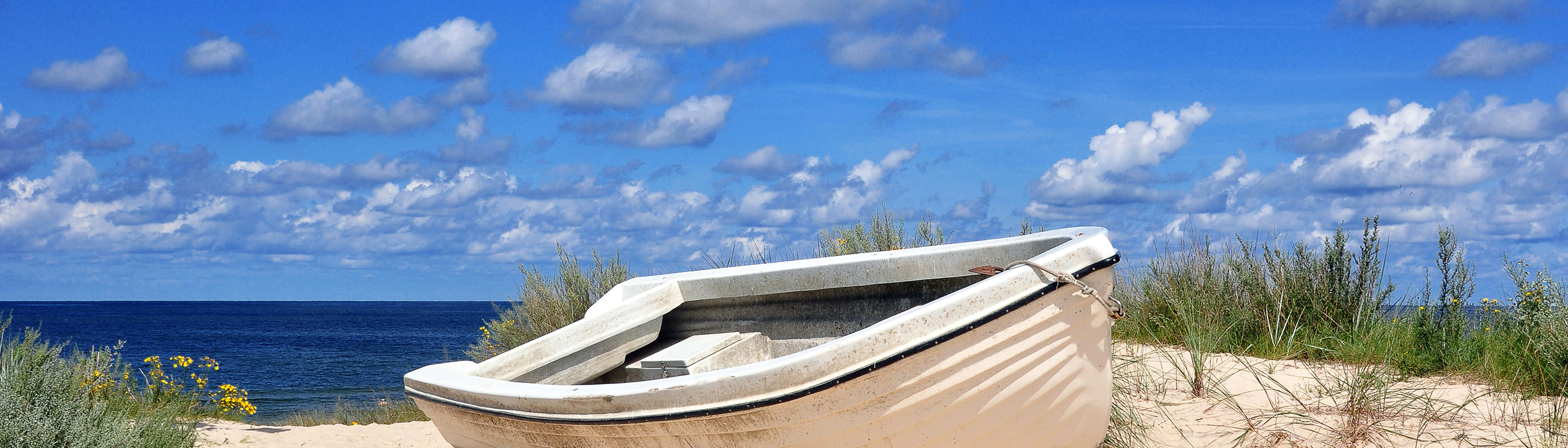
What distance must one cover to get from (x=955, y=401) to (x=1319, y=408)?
2.52 m

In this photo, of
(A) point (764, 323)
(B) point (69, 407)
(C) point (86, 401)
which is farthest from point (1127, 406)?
(C) point (86, 401)

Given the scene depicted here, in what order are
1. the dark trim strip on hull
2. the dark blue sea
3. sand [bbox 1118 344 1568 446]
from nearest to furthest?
the dark trim strip on hull
sand [bbox 1118 344 1568 446]
the dark blue sea

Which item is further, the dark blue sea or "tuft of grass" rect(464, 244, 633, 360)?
the dark blue sea

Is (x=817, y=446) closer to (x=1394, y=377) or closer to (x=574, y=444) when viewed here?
(x=574, y=444)

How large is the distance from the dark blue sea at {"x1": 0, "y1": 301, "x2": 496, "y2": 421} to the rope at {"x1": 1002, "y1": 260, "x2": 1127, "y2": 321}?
5.37 meters

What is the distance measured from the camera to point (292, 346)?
37.1 meters

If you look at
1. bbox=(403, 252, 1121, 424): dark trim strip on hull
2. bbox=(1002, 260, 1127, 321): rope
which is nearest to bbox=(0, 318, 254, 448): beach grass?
bbox=(403, 252, 1121, 424): dark trim strip on hull

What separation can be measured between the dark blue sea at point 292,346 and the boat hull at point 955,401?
4400 mm

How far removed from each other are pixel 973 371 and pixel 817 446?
21.7 inches

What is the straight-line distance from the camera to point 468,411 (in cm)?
371

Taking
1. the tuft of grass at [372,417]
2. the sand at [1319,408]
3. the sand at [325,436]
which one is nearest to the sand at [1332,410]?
the sand at [1319,408]

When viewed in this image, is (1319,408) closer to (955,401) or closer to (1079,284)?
(1079,284)

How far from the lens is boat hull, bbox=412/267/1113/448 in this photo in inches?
116

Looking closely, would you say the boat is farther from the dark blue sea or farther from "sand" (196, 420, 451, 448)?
the dark blue sea
